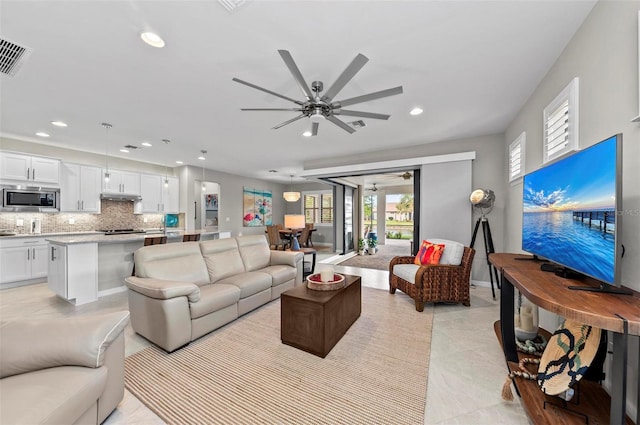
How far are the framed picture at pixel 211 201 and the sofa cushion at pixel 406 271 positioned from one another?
19.5 feet

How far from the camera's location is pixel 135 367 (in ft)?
6.65

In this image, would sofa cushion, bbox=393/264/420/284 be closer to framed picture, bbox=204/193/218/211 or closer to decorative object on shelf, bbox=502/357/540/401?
decorative object on shelf, bbox=502/357/540/401

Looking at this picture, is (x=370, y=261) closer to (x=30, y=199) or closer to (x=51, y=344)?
(x=51, y=344)

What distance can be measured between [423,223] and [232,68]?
160 inches

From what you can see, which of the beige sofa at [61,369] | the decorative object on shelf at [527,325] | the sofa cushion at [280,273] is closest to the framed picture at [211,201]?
the sofa cushion at [280,273]

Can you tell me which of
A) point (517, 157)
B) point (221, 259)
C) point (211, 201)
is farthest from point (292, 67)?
point (211, 201)

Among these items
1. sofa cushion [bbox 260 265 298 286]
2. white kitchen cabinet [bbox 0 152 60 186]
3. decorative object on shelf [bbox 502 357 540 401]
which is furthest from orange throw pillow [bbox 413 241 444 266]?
white kitchen cabinet [bbox 0 152 60 186]

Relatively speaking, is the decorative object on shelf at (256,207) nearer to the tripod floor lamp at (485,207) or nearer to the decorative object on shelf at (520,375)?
the tripod floor lamp at (485,207)

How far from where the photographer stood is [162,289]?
216cm

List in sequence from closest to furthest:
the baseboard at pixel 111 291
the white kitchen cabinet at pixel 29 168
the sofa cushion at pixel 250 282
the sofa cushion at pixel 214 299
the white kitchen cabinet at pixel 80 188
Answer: the sofa cushion at pixel 214 299, the sofa cushion at pixel 250 282, the baseboard at pixel 111 291, the white kitchen cabinet at pixel 29 168, the white kitchen cabinet at pixel 80 188

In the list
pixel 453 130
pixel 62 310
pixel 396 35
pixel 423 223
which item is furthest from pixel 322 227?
pixel 396 35

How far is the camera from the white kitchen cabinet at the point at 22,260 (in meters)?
4.12

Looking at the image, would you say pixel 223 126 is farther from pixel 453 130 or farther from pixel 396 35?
pixel 453 130

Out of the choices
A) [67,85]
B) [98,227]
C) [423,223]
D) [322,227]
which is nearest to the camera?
[67,85]
